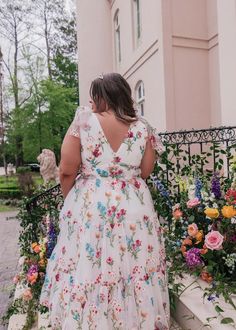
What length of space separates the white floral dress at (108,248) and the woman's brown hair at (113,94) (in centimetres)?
9

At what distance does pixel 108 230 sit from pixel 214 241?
2.59 feet

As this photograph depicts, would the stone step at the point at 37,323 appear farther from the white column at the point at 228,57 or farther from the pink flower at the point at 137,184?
the white column at the point at 228,57

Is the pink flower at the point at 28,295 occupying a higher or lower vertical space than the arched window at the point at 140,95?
lower

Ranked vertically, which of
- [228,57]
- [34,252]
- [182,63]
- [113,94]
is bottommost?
[34,252]

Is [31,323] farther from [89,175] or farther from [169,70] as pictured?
[169,70]

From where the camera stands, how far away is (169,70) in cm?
799

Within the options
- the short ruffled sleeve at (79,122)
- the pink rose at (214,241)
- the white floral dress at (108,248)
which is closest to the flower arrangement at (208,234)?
the pink rose at (214,241)

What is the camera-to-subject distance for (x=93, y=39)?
13328mm

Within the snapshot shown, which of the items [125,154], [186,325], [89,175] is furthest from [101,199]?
[186,325]

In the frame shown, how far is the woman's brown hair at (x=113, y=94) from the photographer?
2102 millimetres

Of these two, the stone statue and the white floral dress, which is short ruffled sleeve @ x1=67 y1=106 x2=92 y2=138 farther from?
the stone statue

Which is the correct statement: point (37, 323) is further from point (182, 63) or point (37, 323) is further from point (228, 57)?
point (182, 63)

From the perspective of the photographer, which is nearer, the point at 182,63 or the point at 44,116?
the point at 182,63

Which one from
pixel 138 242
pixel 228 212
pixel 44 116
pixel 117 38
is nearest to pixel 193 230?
pixel 228 212
